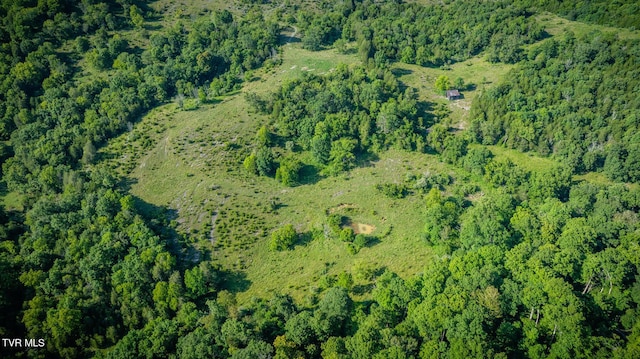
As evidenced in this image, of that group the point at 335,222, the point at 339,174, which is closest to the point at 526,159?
the point at 339,174

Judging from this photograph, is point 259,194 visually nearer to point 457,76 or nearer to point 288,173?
point 288,173

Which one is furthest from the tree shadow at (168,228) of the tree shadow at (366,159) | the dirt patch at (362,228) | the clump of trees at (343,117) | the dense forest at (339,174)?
the tree shadow at (366,159)

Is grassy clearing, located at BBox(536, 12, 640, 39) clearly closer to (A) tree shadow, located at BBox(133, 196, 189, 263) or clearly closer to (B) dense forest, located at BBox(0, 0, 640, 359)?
(B) dense forest, located at BBox(0, 0, 640, 359)

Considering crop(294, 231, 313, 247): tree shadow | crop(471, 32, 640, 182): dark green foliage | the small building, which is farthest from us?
the small building

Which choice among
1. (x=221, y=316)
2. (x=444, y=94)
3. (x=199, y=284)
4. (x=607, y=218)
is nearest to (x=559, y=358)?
(x=607, y=218)

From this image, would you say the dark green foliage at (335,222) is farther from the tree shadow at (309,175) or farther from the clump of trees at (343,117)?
the clump of trees at (343,117)

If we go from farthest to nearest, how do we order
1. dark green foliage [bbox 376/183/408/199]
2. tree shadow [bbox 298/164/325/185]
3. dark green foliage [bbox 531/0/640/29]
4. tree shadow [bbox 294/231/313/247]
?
dark green foliage [bbox 531/0/640/29]
tree shadow [bbox 298/164/325/185]
dark green foliage [bbox 376/183/408/199]
tree shadow [bbox 294/231/313/247]

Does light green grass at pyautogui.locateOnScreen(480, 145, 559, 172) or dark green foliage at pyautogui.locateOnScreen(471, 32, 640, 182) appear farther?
light green grass at pyautogui.locateOnScreen(480, 145, 559, 172)

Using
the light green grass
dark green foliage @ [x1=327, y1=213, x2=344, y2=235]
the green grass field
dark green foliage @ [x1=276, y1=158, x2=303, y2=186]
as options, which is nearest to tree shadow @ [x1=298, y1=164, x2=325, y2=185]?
the green grass field
